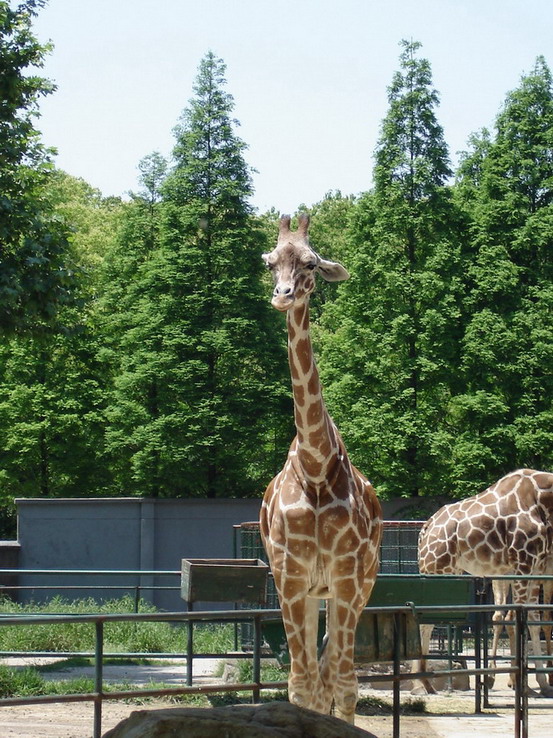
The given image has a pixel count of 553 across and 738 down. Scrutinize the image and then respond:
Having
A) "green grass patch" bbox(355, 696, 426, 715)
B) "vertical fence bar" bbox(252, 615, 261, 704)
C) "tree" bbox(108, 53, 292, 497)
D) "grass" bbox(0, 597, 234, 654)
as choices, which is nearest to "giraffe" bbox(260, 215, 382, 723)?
"vertical fence bar" bbox(252, 615, 261, 704)

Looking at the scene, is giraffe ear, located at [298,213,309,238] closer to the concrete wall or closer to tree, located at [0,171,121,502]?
the concrete wall

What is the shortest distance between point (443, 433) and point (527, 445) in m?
1.82

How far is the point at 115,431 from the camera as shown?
28.3 meters

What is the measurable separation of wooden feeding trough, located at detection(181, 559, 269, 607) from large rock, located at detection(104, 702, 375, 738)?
17.5 ft

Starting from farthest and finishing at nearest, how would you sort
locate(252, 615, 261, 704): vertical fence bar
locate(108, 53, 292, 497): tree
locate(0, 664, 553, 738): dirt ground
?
locate(108, 53, 292, 497): tree → locate(0, 664, 553, 738): dirt ground → locate(252, 615, 261, 704): vertical fence bar

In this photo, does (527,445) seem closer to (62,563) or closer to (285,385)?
(285,385)

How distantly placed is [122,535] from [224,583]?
13612 mm

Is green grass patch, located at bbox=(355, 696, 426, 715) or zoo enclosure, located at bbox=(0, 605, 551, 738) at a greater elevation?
zoo enclosure, located at bbox=(0, 605, 551, 738)

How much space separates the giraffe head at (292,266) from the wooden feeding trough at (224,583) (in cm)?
388

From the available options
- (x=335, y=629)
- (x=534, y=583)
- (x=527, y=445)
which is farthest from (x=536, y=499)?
(x=527, y=445)

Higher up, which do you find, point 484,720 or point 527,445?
point 527,445

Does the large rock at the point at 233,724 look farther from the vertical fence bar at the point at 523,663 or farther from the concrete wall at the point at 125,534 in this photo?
the concrete wall at the point at 125,534

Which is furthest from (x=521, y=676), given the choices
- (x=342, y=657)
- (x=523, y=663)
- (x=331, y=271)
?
(x=331, y=271)

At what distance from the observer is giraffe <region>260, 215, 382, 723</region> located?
8.71m
